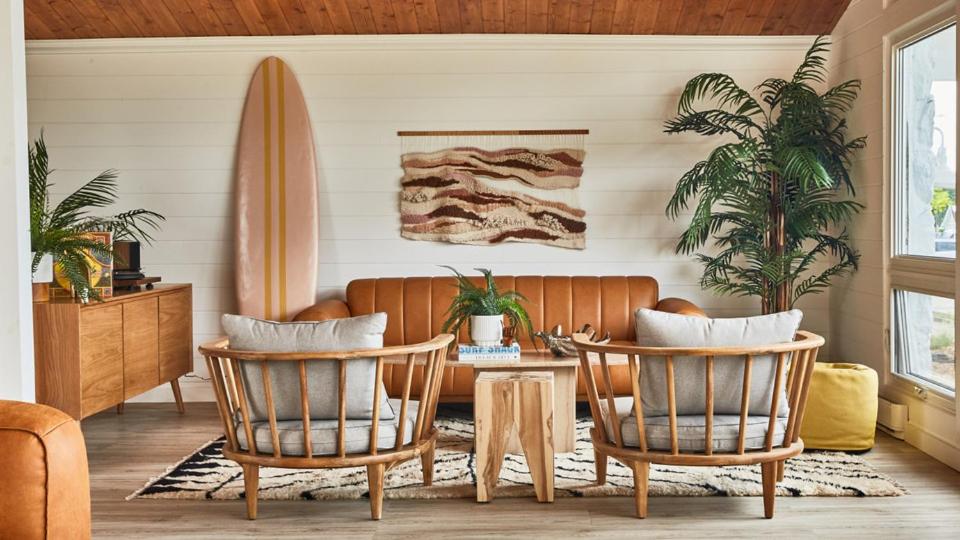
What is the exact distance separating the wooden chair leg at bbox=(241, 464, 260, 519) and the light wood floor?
0.05 metres

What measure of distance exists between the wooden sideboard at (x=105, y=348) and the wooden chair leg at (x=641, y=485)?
2516mm

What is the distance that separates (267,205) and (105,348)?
174cm

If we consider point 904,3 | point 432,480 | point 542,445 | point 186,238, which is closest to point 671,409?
point 542,445

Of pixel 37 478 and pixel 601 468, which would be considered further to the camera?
pixel 601 468

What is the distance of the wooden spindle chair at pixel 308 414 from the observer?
3.08 metres

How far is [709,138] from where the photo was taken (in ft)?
19.4

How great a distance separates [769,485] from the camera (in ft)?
11.1

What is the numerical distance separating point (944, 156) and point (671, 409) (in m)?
2.40

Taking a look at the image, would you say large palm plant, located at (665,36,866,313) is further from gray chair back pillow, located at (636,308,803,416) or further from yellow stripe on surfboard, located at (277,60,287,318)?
yellow stripe on surfboard, located at (277,60,287,318)

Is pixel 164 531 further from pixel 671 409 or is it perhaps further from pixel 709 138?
pixel 709 138

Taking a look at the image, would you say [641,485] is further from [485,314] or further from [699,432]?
[485,314]

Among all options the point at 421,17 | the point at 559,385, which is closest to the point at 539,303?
the point at 559,385

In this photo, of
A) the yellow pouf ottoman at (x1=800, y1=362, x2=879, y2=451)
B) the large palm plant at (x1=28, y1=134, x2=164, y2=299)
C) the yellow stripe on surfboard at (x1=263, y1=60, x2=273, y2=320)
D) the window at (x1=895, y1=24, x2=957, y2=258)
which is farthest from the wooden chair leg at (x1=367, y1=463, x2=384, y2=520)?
the window at (x1=895, y1=24, x2=957, y2=258)

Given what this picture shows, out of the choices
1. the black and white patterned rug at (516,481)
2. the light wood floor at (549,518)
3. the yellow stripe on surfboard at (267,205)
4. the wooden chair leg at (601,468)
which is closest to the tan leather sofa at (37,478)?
the light wood floor at (549,518)
